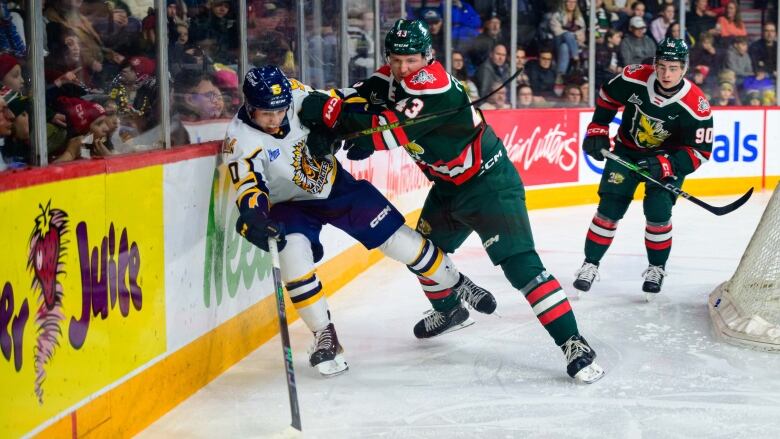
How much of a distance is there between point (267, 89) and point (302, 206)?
0.50 meters

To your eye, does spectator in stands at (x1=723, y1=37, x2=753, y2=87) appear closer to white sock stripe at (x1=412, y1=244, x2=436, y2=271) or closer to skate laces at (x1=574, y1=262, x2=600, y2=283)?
skate laces at (x1=574, y1=262, x2=600, y2=283)

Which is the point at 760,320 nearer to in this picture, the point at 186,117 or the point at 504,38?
the point at 186,117

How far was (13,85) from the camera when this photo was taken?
245 cm

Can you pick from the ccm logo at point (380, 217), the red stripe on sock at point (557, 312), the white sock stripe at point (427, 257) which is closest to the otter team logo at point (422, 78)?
the ccm logo at point (380, 217)

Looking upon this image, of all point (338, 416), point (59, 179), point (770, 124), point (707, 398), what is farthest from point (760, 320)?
point (770, 124)

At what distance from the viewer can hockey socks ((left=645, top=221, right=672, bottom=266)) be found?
465 cm

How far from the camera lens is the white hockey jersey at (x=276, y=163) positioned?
10.6 ft

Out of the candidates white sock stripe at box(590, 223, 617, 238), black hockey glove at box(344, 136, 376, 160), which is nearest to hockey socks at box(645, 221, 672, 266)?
white sock stripe at box(590, 223, 617, 238)

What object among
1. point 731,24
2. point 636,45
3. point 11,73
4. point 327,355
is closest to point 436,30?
point 636,45

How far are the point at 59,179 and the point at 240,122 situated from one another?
950 millimetres

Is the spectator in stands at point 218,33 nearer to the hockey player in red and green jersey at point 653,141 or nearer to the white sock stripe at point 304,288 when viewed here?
the white sock stripe at point 304,288

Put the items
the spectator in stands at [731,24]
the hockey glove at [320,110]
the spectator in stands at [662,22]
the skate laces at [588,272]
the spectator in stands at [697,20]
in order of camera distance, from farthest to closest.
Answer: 1. the spectator in stands at [731,24]
2. the spectator in stands at [697,20]
3. the spectator in stands at [662,22]
4. the skate laces at [588,272]
5. the hockey glove at [320,110]

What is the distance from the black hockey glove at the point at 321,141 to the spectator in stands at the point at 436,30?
440 centimetres

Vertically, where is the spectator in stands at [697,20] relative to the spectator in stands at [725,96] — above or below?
above
